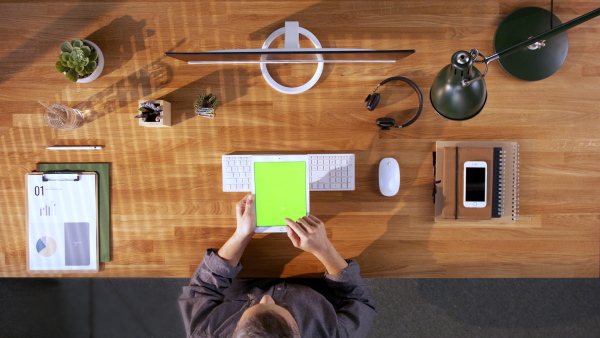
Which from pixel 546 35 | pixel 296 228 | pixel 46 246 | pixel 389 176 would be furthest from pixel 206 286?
pixel 546 35

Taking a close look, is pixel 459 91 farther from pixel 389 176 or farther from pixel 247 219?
pixel 247 219

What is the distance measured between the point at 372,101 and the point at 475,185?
522 millimetres

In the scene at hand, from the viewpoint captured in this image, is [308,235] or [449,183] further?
[449,183]

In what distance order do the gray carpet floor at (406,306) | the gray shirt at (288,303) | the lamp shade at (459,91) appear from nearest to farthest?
the lamp shade at (459,91) < the gray shirt at (288,303) < the gray carpet floor at (406,306)

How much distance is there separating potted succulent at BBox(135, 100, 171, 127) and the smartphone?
1176 mm

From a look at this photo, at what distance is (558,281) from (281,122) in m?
1.87

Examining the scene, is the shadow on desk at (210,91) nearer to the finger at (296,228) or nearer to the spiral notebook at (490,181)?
the finger at (296,228)

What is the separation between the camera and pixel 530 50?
4.15 feet

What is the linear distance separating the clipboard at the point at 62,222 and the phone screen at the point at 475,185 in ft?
4.81

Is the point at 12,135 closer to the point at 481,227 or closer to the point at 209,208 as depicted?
the point at 209,208

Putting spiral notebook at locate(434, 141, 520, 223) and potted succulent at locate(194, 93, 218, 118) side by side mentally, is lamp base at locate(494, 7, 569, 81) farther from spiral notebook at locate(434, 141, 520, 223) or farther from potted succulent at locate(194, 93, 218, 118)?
potted succulent at locate(194, 93, 218, 118)

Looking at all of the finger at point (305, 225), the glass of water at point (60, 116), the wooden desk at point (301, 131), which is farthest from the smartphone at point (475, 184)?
the glass of water at point (60, 116)

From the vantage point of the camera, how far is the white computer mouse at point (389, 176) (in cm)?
129

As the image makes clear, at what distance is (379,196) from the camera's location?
4.41 feet
